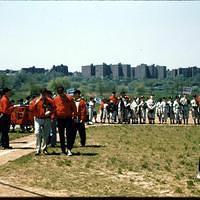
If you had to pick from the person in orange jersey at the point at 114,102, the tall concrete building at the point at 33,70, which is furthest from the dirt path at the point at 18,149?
the tall concrete building at the point at 33,70

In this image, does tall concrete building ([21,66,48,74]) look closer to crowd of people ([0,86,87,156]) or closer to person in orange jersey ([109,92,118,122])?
person in orange jersey ([109,92,118,122])

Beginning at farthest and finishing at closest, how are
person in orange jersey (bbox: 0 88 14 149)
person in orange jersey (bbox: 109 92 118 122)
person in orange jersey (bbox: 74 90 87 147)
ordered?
person in orange jersey (bbox: 109 92 118 122)
person in orange jersey (bbox: 74 90 87 147)
person in orange jersey (bbox: 0 88 14 149)

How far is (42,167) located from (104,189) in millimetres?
2898

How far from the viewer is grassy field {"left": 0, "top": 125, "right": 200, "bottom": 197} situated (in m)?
10.4

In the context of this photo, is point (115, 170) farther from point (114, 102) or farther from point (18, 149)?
point (114, 102)

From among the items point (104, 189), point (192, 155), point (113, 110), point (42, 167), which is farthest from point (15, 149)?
point (113, 110)

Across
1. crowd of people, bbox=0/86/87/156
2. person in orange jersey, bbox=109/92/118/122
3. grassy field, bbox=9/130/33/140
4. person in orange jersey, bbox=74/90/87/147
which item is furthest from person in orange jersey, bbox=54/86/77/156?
person in orange jersey, bbox=109/92/118/122

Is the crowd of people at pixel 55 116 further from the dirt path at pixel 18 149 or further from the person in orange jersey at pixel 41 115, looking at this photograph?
the dirt path at pixel 18 149

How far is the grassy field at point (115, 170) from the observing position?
10440mm

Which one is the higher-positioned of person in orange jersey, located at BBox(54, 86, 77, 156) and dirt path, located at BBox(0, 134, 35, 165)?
person in orange jersey, located at BBox(54, 86, 77, 156)

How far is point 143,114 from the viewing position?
31.0 m

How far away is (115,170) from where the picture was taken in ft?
41.6

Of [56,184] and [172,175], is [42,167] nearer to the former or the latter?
[56,184]

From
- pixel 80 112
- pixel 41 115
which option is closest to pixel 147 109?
pixel 80 112
